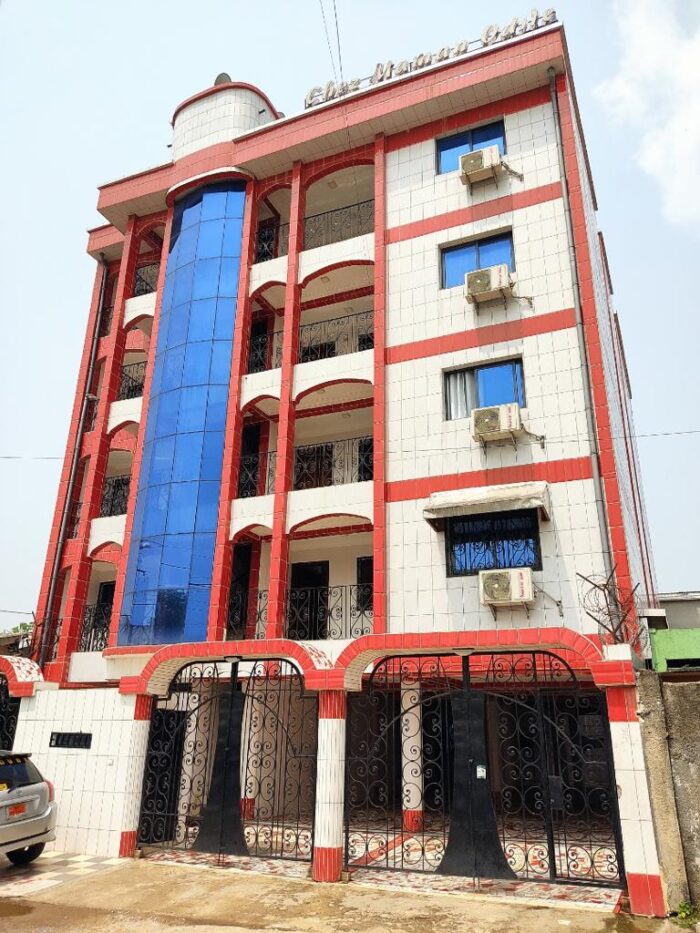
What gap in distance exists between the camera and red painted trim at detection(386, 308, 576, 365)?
14775mm

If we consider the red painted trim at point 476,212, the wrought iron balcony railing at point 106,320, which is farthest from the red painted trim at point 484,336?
the wrought iron balcony railing at point 106,320

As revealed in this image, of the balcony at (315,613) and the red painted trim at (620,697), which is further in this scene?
the balcony at (315,613)

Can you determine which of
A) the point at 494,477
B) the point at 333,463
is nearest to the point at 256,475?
the point at 333,463

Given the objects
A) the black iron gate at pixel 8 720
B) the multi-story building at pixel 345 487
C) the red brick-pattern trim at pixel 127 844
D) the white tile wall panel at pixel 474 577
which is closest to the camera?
the red brick-pattern trim at pixel 127 844

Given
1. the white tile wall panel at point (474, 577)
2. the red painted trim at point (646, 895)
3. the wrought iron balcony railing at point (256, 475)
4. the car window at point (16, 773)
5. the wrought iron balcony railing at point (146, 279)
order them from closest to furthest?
1. the red painted trim at point (646, 895)
2. the car window at point (16, 773)
3. the white tile wall panel at point (474, 577)
4. the wrought iron balcony railing at point (256, 475)
5. the wrought iron balcony railing at point (146, 279)

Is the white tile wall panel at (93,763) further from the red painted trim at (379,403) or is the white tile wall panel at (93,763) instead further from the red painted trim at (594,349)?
the red painted trim at (594,349)

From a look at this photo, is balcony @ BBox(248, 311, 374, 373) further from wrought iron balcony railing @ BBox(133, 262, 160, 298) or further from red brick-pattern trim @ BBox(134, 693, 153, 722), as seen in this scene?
red brick-pattern trim @ BBox(134, 693, 153, 722)

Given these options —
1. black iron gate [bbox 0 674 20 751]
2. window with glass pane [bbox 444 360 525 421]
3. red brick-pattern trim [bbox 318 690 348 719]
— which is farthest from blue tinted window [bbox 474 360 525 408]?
black iron gate [bbox 0 674 20 751]

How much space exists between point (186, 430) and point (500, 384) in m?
8.10

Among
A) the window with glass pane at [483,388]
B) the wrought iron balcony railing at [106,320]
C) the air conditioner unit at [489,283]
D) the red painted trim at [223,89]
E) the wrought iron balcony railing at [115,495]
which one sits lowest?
the wrought iron balcony railing at [115,495]

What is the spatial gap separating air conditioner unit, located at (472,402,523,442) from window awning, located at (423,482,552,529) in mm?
1094

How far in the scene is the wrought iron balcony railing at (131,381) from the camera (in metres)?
21.3

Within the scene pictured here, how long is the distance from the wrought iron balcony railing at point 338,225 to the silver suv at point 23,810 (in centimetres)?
1551

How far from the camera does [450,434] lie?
14992 millimetres
